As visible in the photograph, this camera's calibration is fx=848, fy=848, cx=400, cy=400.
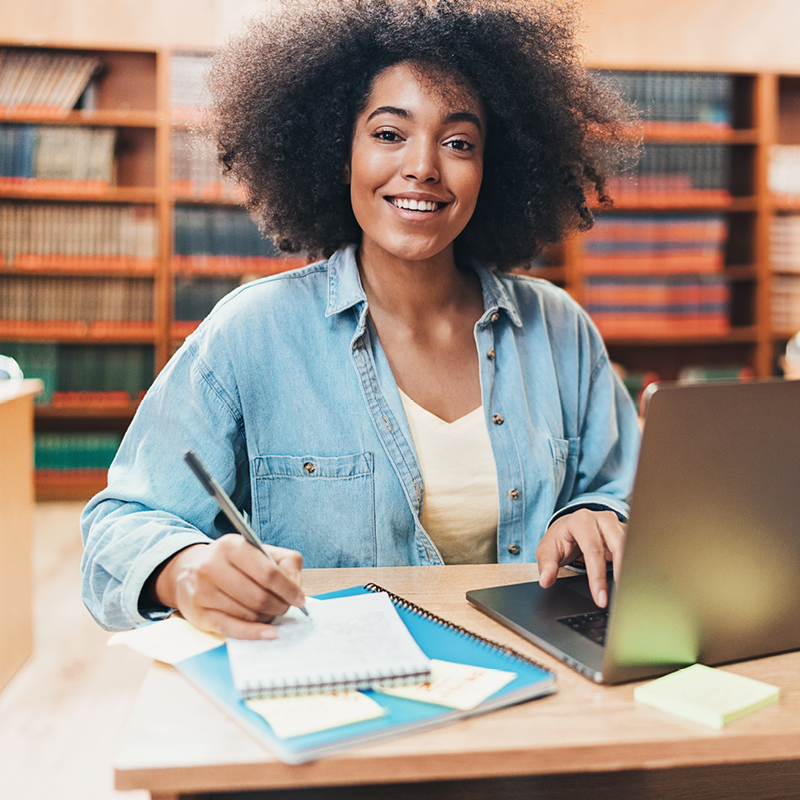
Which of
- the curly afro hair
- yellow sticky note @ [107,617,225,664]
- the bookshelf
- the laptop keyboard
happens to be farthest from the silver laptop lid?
the bookshelf

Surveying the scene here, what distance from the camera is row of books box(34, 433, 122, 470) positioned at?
440cm

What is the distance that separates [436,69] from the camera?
1.31m

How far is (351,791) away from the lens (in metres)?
0.87

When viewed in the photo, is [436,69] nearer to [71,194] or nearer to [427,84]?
[427,84]

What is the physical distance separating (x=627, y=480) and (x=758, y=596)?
60cm

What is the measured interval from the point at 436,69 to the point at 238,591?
2.91 ft

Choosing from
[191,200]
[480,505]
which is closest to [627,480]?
[480,505]

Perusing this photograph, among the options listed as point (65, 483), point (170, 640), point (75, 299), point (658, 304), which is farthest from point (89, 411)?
point (170, 640)

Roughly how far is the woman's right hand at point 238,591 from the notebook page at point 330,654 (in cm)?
2

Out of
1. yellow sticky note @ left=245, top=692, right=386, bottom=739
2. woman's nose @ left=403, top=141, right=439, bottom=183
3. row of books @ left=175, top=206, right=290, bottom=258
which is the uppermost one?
row of books @ left=175, top=206, right=290, bottom=258

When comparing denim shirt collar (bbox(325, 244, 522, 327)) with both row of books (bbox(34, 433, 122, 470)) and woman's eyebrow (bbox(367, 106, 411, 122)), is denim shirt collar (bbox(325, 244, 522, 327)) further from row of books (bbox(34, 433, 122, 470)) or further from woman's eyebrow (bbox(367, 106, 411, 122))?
row of books (bbox(34, 433, 122, 470))

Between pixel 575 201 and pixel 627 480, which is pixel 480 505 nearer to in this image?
pixel 627 480

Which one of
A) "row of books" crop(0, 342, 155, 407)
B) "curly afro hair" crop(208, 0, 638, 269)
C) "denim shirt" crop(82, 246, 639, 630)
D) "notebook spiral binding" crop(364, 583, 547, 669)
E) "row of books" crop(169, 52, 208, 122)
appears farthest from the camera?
"row of books" crop(0, 342, 155, 407)

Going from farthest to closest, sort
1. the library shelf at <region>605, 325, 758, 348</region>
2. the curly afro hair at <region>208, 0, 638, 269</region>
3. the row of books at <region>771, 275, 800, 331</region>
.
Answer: the row of books at <region>771, 275, 800, 331</region> < the library shelf at <region>605, 325, 758, 348</region> < the curly afro hair at <region>208, 0, 638, 269</region>
